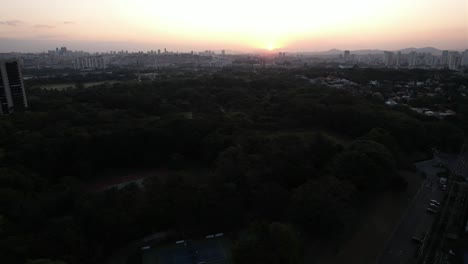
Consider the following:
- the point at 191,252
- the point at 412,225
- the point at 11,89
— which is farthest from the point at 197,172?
the point at 11,89

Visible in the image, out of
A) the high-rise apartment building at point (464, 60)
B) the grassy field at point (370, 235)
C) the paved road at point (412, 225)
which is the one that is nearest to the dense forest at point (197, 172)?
the grassy field at point (370, 235)

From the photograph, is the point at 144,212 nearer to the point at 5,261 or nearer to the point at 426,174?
the point at 5,261

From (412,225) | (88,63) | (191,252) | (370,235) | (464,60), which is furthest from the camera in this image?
(464,60)

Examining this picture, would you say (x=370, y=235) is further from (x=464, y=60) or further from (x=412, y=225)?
(x=464, y=60)

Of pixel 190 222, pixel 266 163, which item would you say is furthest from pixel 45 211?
pixel 266 163

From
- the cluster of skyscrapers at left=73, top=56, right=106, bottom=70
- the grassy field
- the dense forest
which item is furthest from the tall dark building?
the cluster of skyscrapers at left=73, top=56, right=106, bottom=70

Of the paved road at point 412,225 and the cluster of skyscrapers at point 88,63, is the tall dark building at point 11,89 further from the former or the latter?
the cluster of skyscrapers at point 88,63
